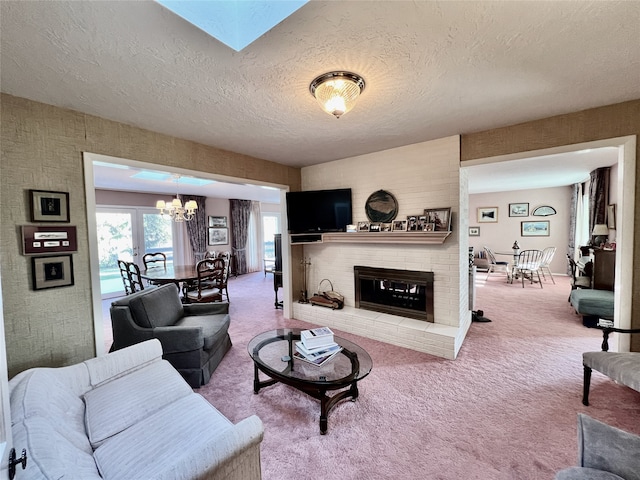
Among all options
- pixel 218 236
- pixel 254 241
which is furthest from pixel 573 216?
pixel 218 236

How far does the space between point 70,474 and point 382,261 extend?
318 cm

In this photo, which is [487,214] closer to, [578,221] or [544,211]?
[544,211]

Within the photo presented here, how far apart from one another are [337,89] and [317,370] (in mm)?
1988

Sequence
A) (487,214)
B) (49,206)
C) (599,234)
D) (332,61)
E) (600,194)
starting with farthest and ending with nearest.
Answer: (487,214)
(600,194)
(599,234)
(49,206)
(332,61)

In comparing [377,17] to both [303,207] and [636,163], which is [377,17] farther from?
[303,207]

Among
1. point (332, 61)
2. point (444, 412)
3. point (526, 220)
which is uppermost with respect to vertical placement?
point (332, 61)

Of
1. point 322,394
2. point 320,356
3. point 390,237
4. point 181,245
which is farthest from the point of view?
point 181,245

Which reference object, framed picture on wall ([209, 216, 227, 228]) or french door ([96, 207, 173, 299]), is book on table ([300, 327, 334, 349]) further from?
framed picture on wall ([209, 216, 227, 228])

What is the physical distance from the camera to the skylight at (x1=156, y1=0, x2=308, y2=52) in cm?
115

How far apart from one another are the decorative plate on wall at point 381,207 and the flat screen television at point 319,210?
0.29 meters

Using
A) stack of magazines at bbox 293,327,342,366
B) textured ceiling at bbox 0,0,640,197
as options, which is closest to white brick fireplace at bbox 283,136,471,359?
textured ceiling at bbox 0,0,640,197

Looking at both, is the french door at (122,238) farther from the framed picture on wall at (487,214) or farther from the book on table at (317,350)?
the framed picture on wall at (487,214)

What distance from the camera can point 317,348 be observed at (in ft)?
7.14

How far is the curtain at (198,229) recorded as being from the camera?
6953mm
